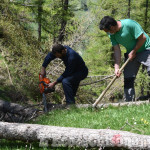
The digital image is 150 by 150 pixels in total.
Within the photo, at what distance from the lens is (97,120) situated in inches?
187

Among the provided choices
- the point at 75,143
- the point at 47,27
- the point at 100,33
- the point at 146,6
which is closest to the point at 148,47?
the point at 75,143

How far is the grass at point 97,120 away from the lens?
385 cm

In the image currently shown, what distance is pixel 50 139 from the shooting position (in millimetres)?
3471

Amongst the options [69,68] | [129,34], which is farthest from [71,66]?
[129,34]

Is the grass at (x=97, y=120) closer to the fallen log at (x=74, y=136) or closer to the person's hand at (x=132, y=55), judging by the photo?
the fallen log at (x=74, y=136)

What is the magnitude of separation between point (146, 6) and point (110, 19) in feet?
58.8

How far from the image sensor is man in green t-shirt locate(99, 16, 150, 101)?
575cm

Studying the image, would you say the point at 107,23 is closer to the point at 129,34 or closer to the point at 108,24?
the point at 108,24

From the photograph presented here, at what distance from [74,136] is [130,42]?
355cm

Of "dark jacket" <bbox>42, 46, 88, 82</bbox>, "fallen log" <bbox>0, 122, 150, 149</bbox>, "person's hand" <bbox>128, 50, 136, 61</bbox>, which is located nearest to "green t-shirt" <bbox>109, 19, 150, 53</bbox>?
"person's hand" <bbox>128, 50, 136, 61</bbox>

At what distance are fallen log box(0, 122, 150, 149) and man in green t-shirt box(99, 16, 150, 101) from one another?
3005 millimetres

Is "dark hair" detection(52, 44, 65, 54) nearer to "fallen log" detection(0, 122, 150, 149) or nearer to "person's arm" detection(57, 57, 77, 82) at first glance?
"person's arm" detection(57, 57, 77, 82)

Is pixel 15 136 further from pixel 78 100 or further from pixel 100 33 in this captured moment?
pixel 100 33

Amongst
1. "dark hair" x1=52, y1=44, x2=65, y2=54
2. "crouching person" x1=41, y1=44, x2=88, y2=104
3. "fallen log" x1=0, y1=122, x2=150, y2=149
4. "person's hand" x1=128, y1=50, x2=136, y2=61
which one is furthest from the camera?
"crouching person" x1=41, y1=44, x2=88, y2=104
